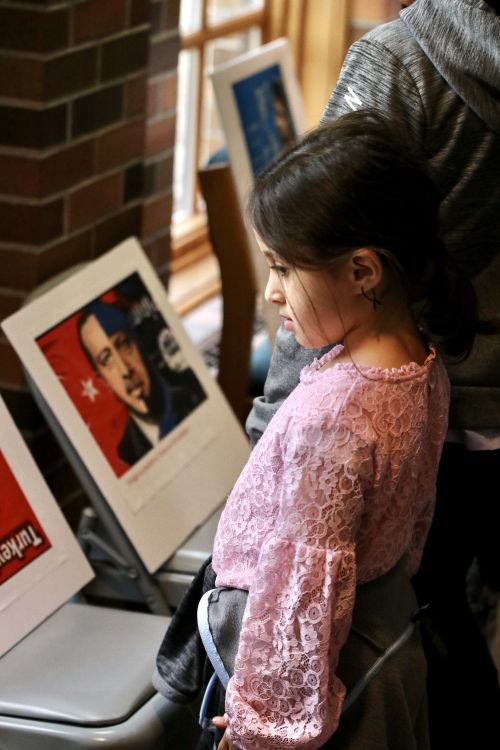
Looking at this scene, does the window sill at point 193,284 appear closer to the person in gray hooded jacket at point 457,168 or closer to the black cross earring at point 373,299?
the person in gray hooded jacket at point 457,168

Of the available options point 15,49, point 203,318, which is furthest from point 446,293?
point 203,318

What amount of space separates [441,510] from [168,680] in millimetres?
427

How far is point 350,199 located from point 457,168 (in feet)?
0.77

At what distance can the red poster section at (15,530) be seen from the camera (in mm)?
1710

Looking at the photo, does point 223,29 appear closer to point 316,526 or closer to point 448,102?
point 448,102

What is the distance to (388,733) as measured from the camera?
4.61ft

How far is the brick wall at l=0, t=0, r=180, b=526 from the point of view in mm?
1987

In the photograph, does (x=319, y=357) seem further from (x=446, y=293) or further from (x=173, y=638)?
(x=173, y=638)

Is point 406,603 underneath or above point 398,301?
underneath

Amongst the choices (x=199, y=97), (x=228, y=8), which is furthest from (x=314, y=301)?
(x=228, y=8)

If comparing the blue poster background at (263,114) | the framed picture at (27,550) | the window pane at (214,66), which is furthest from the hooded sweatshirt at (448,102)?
the window pane at (214,66)

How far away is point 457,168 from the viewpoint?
141 cm

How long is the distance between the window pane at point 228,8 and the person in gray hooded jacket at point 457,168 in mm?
2502

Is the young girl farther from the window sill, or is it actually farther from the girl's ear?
the window sill
